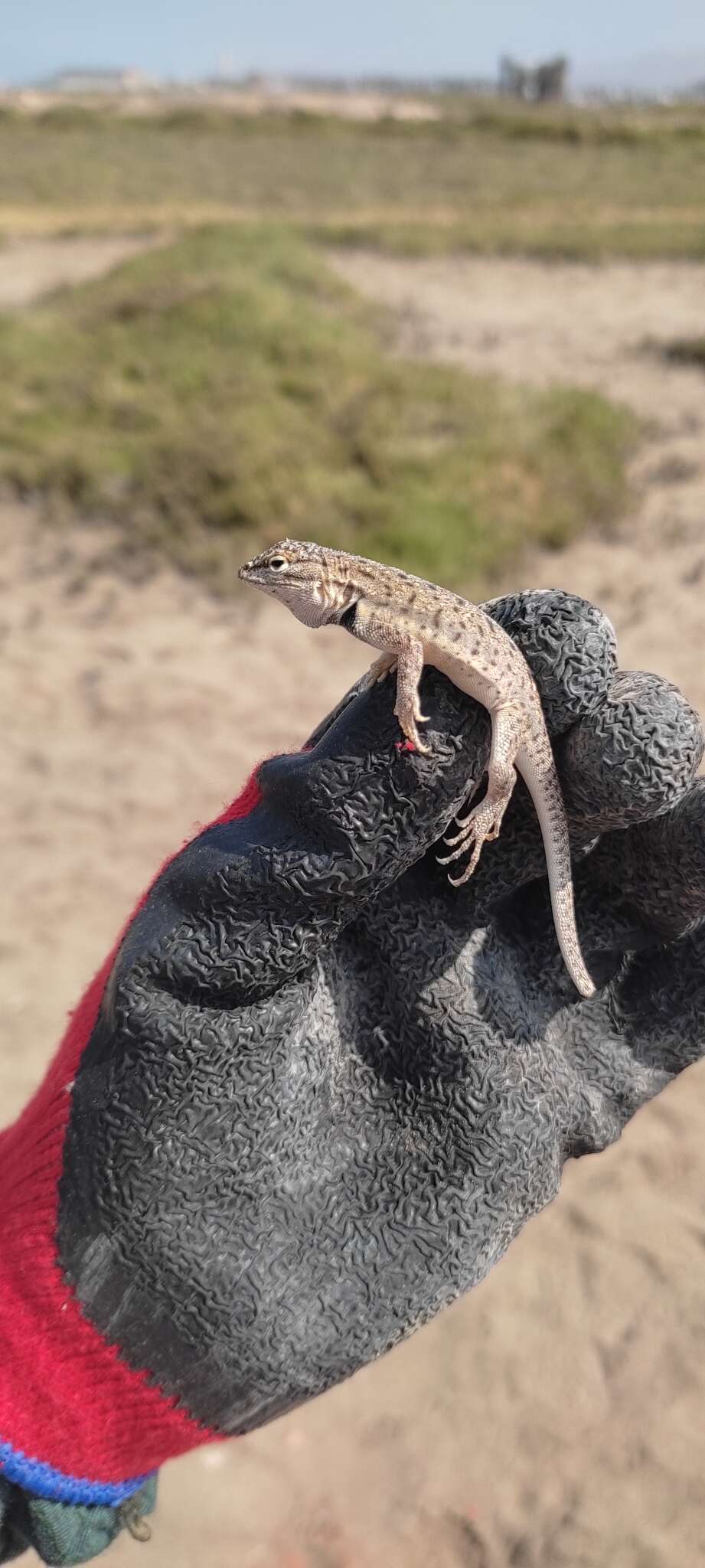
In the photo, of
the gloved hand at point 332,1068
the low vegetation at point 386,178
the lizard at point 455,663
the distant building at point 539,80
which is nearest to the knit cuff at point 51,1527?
the gloved hand at point 332,1068

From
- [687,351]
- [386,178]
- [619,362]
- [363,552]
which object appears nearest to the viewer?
[363,552]

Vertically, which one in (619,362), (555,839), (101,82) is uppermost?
(101,82)

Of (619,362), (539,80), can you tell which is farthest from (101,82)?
(619,362)

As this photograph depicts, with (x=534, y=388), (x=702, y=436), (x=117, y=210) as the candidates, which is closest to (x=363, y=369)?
(x=534, y=388)

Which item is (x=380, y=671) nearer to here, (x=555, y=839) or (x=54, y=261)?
(x=555, y=839)

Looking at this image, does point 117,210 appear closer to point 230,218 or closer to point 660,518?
point 230,218

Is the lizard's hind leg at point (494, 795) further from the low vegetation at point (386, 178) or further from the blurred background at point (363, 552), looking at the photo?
the low vegetation at point (386, 178)
